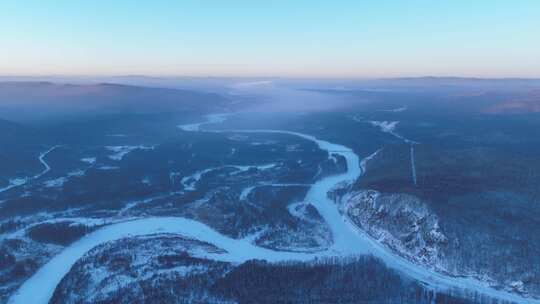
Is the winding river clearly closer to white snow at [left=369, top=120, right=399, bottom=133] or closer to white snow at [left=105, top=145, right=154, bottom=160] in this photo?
white snow at [left=105, top=145, right=154, bottom=160]

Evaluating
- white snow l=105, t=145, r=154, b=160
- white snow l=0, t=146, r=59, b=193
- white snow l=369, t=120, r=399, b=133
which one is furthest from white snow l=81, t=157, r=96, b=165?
white snow l=369, t=120, r=399, b=133

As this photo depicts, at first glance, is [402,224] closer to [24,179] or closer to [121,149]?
[24,179]

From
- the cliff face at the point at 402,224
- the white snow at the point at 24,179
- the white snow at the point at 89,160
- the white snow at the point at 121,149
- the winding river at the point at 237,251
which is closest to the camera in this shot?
the winding river at the point at 237,251

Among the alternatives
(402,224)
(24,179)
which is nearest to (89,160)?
(24,179)

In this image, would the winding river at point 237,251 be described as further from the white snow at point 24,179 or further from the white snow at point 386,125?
the white snow at point 386,125

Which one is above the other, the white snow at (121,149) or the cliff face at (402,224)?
the cliff face at (402,224)

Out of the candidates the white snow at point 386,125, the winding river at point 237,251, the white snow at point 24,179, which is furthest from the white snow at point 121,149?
the white snow at point 386,125
